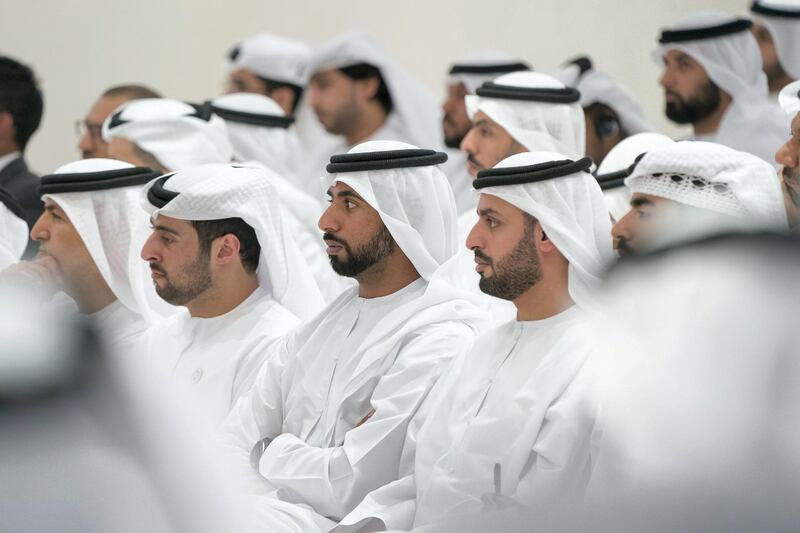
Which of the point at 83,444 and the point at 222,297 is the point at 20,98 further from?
the point at 83,444

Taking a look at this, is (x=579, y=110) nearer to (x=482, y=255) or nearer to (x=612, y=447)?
(x=482, y=255)

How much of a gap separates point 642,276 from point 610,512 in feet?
0.68

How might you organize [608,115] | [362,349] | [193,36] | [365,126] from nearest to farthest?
[362,349], [608,115], [365,126], [193,36]

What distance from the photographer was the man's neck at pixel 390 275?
12.9 ft

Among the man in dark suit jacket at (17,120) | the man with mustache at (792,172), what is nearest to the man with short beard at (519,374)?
the man with mustache at (792,172)

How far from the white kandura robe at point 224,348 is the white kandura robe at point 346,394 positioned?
181mm

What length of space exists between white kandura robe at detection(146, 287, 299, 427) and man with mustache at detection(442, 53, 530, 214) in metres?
2.23

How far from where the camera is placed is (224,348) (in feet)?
14.1

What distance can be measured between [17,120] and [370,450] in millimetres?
3631

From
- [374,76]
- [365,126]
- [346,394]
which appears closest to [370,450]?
[346,394]

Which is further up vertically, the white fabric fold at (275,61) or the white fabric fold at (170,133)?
the white fabric fold at (170,133)

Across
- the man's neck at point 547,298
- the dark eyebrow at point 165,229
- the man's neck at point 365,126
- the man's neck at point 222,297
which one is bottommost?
the man's neck at point 365,126

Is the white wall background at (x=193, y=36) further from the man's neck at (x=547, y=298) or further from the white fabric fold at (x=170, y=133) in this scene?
the man's neck at (x=547, y=298)

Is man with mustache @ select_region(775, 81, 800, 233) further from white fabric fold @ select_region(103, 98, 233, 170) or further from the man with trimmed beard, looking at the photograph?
white fabric fold @ select_region(103, 98, 233, 170)
